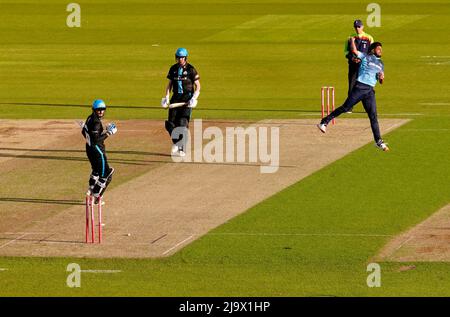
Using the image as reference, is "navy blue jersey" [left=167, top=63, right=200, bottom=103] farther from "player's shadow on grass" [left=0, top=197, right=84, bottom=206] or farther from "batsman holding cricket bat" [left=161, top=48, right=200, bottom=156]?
"player's shadow on grass" [left=0, top=197, right=84, bottom=206]

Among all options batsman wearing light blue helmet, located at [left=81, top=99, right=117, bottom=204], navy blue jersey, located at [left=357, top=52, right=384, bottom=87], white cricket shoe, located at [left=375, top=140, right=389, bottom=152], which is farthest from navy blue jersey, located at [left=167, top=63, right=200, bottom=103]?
batsman wearing light blue helmet, located at [left=81, top=99, right=117, bottom=204]

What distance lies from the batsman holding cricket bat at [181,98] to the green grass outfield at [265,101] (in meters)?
3.88

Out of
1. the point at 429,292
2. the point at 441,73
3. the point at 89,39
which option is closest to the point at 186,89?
the point at 429,292

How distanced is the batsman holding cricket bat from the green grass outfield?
388 centimetres

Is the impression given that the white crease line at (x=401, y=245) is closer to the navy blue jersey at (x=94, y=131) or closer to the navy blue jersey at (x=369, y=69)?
the navy blue jersey at (x=94, y=131)

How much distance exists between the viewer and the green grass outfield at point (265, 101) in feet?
74.6

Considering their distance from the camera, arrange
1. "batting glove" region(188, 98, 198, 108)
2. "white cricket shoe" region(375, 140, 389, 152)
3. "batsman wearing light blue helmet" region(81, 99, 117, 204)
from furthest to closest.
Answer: "batting glove" region(188, 98, 198, 108)
"white cricket shoe" region(375, 140, 389, 152)
"batsman wearing light blue helmet" region(81, 99, 117, 204)

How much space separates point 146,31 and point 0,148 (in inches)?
1354

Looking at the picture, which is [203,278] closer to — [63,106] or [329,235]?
[329,235]

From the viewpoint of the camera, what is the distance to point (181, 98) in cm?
3350

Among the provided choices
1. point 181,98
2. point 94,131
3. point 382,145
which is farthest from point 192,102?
point 94,131

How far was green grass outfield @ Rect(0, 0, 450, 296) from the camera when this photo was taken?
74.6 ft

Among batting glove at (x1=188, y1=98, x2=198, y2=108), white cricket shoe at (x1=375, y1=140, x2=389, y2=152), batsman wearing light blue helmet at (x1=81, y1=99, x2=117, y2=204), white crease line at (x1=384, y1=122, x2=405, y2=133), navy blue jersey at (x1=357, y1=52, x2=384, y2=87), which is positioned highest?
white crease line at (x1=384, y1=122, x2=405, y2=133)

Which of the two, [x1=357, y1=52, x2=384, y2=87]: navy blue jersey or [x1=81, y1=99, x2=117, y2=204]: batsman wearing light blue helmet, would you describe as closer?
[x1=81, y1=99, x2=117, y2=204]: batsman wearing light blue helmet
